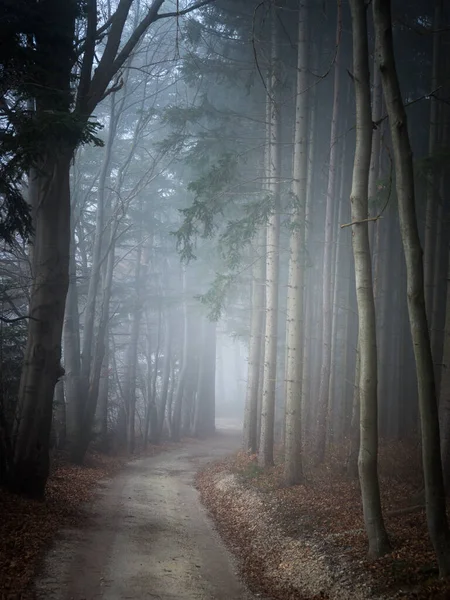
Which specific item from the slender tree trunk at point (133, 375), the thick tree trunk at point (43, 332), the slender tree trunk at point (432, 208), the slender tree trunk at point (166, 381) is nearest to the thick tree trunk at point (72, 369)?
the slender tree trunk at point (133, 375)

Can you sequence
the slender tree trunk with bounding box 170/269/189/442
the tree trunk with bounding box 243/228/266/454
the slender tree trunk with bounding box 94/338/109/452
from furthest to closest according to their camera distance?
the slender tree trunk with bounding box 170/269/189/442 < the slender tree trunk with bounding box 94/338/109/452 < the tree trunk with bounding box 243/228/266/454

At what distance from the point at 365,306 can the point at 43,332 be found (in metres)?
6.54

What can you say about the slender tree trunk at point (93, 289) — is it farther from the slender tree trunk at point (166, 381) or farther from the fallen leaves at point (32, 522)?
the slender tree trunk at point (166, 381)

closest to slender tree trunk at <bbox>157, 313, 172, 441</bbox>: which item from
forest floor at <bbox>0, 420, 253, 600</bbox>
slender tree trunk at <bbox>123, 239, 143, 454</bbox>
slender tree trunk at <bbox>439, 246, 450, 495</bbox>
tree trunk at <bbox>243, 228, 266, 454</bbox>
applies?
slender tree trunk at <bbox>123, 239, 143, 454</bbox>

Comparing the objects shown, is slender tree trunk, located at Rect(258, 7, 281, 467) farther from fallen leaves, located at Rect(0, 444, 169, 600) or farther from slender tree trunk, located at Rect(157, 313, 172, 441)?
slender tree trunk, located at Rect(157, 313, 172, 441)

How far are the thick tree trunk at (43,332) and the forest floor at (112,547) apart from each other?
83cm

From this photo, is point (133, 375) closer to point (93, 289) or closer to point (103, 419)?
point (103, 419)

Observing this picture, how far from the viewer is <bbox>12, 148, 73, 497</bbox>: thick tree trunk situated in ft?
33.1

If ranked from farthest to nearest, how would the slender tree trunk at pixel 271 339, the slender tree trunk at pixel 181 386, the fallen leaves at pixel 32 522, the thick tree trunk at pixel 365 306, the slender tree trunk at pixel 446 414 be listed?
1. the slender tree trunk at pixel 181 386
2. the slender tree trunk at pixel 271 339
3. the slender tree trunk at pixel 446 414
4. the thick tree trunk at pixel 365 306
5. the fallen leaves at pixel 32 522

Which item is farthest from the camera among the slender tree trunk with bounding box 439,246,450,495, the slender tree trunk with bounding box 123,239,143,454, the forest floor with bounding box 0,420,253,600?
the slender tree trunk with bounding box 123,239,143,454

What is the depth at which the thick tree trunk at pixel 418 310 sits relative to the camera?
20.1ft

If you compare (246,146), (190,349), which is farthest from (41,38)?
(190,349)

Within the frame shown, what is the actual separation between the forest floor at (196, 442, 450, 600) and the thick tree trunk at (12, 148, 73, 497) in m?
4.14

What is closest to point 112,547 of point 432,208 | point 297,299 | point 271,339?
point 297,299
